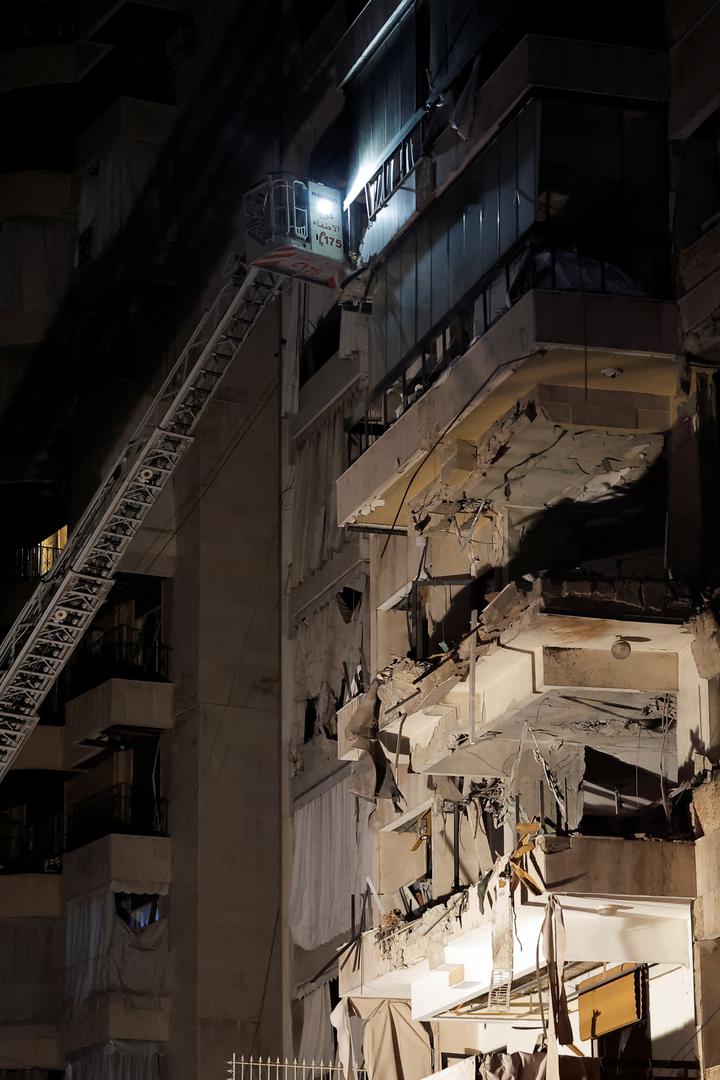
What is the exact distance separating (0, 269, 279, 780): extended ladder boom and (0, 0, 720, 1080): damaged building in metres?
0.10

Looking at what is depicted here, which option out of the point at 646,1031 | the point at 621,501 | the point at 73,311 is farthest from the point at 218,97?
the point at 646,1031

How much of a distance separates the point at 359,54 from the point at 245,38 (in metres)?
15.1

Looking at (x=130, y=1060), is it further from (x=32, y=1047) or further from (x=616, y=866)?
(x=616, y=866)

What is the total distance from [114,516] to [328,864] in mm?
10057

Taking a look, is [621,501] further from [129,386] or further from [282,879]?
[129,386]

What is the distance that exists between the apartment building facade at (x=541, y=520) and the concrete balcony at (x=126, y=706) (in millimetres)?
11818

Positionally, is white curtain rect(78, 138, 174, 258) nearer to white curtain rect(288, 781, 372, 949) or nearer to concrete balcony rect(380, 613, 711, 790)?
white curtain rect(288, 781, 372, 949)

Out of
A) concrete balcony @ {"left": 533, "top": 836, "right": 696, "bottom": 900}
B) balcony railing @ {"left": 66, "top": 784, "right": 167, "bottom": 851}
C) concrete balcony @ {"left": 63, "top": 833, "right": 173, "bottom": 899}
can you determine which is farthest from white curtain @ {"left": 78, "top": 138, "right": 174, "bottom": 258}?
concrete balcony @ {"left": 533, "top": 836, "right": 696, "bottom": 900}

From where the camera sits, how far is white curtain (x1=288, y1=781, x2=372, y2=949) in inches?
1300

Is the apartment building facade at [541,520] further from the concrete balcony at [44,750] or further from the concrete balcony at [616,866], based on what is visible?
the concrete balcony at [44,750]

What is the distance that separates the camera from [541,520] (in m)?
25.8

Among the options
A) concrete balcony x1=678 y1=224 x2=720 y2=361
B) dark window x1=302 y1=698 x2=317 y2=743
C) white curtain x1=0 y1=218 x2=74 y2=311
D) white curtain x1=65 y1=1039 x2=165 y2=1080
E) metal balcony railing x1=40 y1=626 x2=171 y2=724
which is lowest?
white curtain x1=65 y1=1039 x2=165 y2=1080

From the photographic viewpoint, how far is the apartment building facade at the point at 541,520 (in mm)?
20375

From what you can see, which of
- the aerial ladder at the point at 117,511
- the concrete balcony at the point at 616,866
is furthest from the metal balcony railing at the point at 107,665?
the concrete balcony at the point at 616,866
